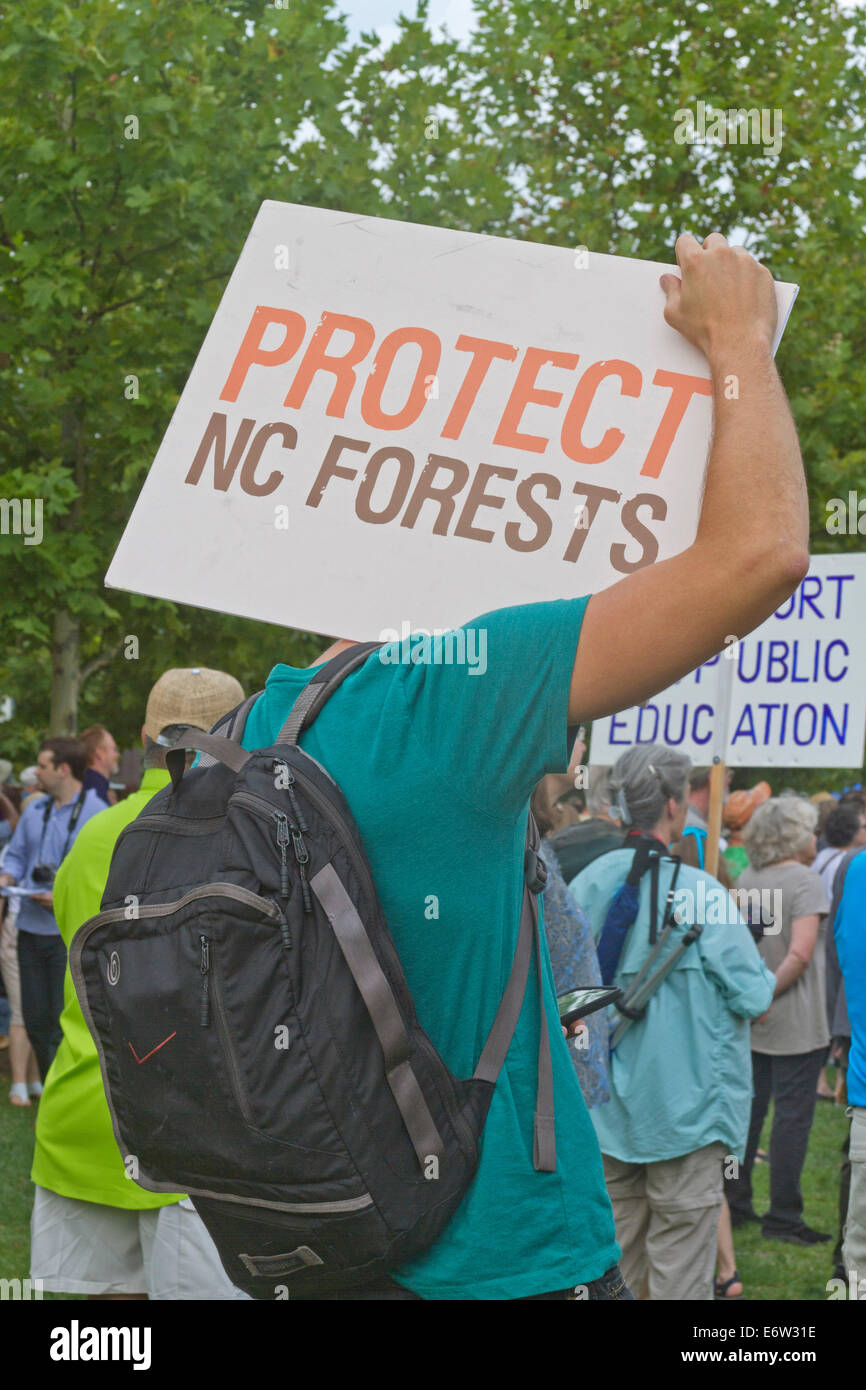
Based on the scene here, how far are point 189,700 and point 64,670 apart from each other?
10064 millimetres

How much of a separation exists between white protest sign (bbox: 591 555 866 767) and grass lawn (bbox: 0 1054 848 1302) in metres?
2.39

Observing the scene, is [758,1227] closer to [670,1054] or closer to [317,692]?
[670,1054]

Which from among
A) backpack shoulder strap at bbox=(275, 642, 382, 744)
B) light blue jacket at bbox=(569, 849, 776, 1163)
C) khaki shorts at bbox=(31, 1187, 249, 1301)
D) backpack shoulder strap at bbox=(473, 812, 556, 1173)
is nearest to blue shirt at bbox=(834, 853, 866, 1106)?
light blue jacket at bbox=(569, 849, 776, 1163)

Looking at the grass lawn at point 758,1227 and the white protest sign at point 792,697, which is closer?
the grass lawn at point 758,1227

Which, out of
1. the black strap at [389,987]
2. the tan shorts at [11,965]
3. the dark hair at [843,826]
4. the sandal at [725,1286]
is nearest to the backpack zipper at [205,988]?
the black strap at [389,987]

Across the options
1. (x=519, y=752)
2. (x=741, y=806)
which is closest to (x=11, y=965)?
(x=741, y=806)

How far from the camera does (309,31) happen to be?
15.3 meters

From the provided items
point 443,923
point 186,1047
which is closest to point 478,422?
point 443,923

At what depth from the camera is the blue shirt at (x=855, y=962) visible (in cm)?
476

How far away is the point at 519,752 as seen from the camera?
5.65ft

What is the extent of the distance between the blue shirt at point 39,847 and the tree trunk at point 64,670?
142 inches

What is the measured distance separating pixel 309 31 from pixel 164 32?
8.88ft

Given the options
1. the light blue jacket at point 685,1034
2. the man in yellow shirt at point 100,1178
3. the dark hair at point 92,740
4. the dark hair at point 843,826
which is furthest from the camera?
the dark hair at point 92,740

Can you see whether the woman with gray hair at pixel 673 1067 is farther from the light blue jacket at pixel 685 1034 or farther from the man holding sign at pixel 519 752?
the man holding sign at pixel 519 752
